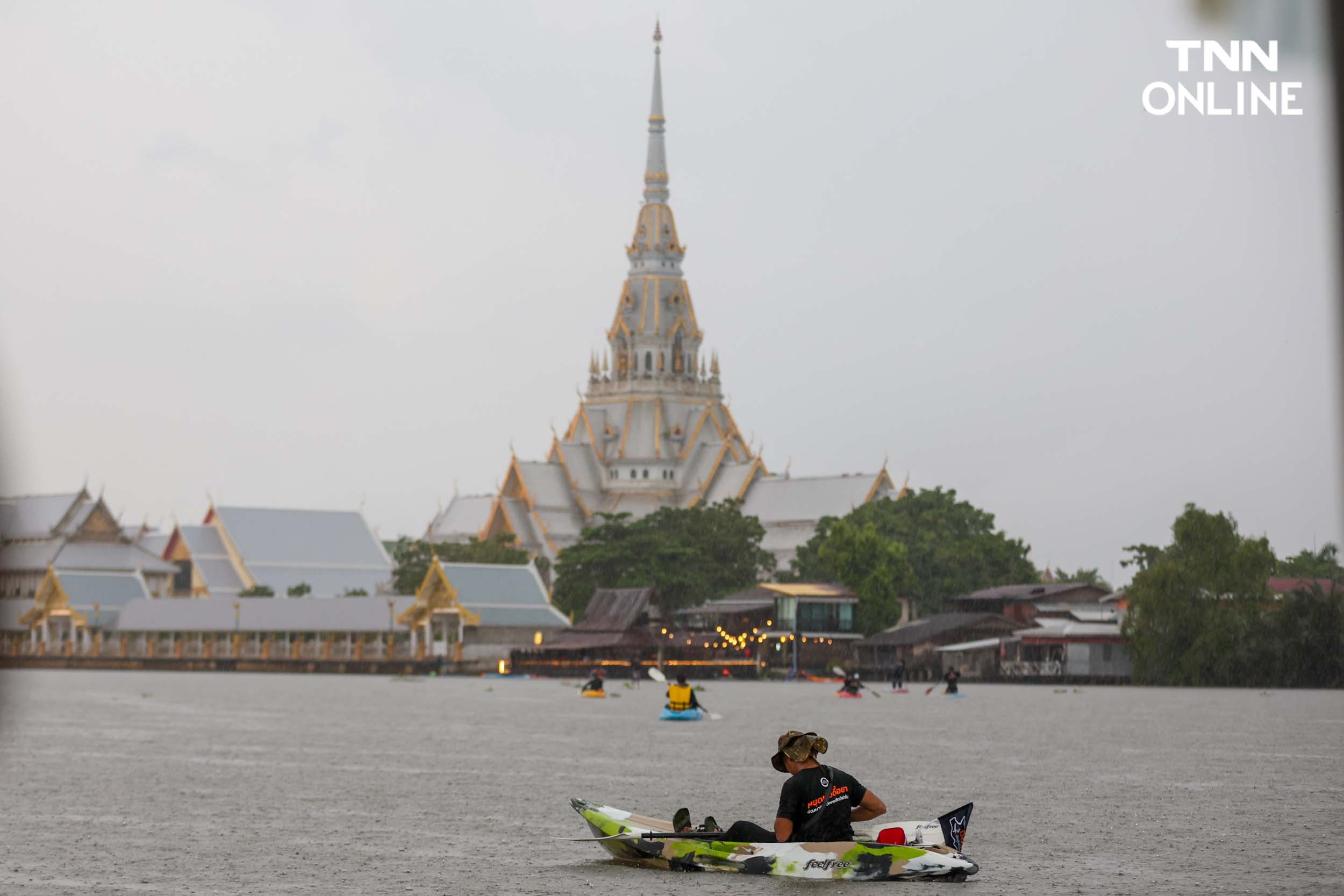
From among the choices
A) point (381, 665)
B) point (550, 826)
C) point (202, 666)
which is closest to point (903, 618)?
point (381, 665)

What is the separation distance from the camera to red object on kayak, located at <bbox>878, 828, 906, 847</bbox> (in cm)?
1748

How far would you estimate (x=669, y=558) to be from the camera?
130000 mm

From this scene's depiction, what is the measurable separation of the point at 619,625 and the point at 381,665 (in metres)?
19.1

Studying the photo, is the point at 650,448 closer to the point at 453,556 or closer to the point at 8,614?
the point at 453,556

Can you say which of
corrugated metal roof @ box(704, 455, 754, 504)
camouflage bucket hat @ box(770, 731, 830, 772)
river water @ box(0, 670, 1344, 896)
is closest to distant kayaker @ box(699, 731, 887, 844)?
camouflage bucket hat @ box(770, 731, 830, 772)

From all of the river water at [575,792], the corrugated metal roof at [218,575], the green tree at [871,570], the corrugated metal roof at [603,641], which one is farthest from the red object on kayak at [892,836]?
the corrugated metal roof at [218,575]

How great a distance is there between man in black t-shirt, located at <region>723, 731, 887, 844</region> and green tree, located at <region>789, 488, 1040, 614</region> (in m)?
108

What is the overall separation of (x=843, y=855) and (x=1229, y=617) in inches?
2953

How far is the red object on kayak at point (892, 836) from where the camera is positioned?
17484mm

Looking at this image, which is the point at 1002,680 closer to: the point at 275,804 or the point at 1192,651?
the point at 1192,651

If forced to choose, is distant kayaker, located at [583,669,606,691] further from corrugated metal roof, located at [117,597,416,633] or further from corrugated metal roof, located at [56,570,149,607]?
corrugated metal roof, located at [56,570,149,607]

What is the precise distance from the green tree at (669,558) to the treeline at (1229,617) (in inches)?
1671

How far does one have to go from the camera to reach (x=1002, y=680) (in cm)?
10719

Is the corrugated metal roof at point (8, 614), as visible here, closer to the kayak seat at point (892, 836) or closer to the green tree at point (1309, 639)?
the kayak seat at point (892, 836)
